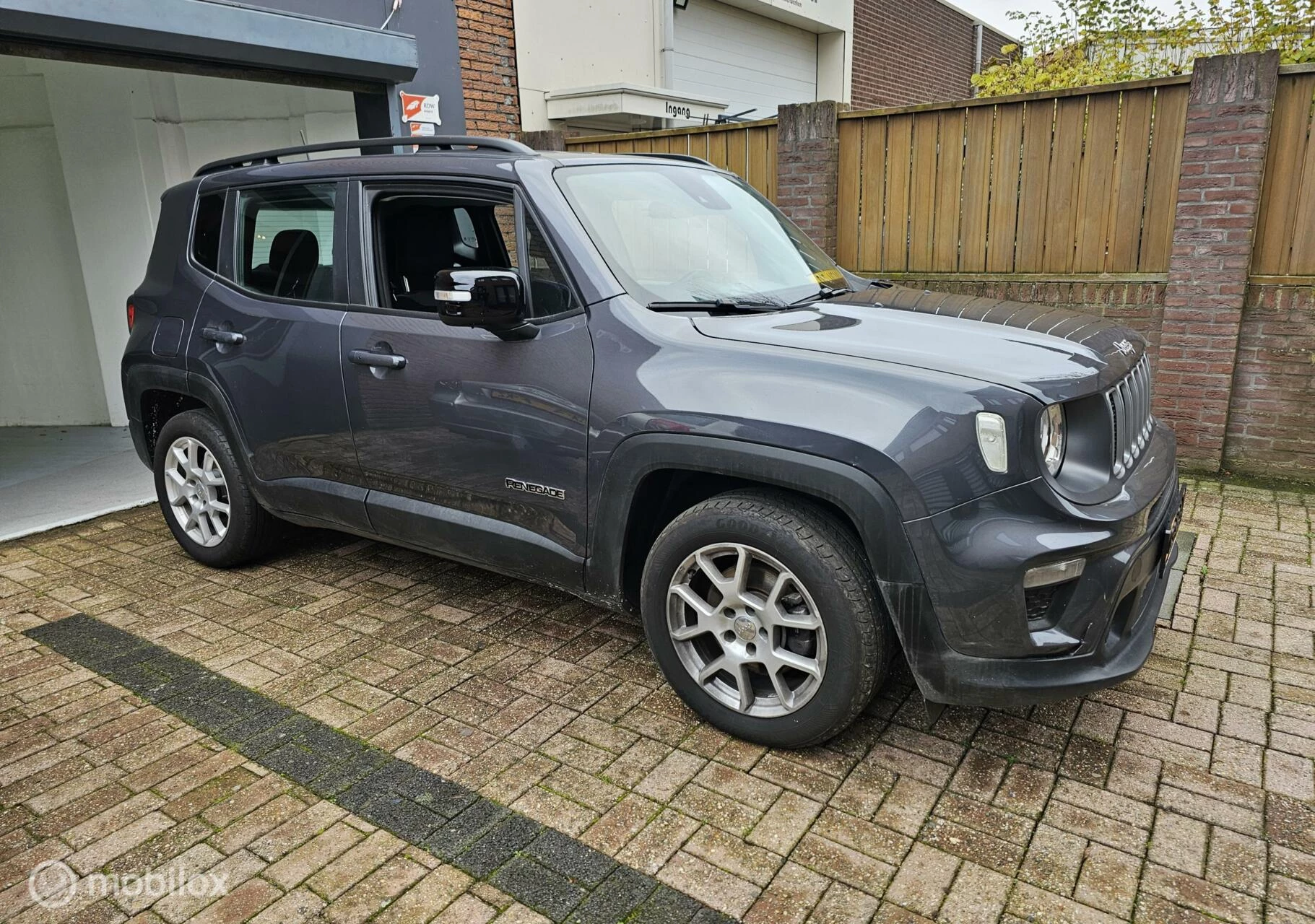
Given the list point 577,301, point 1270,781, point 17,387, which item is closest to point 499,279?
point 577,301

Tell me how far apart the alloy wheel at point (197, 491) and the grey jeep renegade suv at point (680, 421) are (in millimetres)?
26

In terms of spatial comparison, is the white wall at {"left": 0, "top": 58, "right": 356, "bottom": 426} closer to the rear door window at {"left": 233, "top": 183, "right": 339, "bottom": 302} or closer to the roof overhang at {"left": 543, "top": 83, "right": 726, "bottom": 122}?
the roof overhang at {"left": 543, "top": 83, "right": 726, "bottom": 122}

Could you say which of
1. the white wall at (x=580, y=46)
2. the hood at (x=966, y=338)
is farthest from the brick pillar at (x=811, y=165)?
the hood at (x=966, y=338)

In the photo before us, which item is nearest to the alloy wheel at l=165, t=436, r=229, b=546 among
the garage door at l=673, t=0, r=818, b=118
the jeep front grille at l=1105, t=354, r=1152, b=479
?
the jeep front grille at l=1105, t=354, r=1152, b=479

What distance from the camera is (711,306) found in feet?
10.8

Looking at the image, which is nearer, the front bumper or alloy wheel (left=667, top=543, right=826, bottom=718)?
the front bumper

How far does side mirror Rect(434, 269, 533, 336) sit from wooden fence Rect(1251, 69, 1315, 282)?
16.1ft

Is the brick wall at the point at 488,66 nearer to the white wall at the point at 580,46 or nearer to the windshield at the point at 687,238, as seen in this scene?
the white wall at the point at 580,46

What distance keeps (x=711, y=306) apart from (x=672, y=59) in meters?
8.90

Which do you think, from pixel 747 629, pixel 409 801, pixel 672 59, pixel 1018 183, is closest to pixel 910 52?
pixel 672 59

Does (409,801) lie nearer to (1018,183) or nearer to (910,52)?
(1018,183)

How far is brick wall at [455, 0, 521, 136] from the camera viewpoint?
8508 millimetres

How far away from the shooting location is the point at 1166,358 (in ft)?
19.7

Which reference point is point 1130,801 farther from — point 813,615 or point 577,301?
point 577,301
